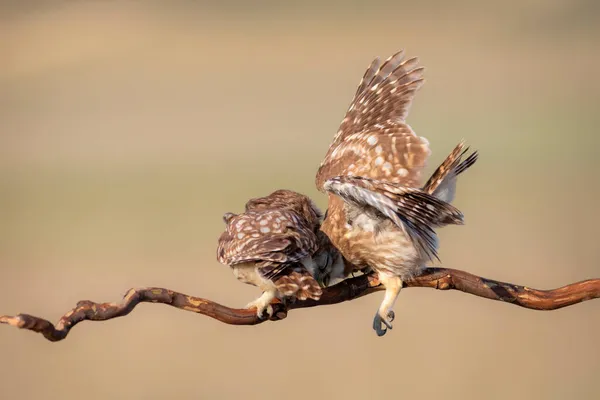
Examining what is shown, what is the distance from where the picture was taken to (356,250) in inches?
94.2

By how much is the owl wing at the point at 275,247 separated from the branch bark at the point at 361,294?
143mm

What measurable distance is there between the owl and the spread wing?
36 cm

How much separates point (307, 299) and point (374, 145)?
790 millimetres

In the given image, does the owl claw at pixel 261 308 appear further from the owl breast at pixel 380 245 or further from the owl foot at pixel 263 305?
the owl breast at pixel 380 245

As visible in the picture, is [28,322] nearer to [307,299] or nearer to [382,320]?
[307,299]

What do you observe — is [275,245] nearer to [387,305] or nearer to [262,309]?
[262,309]

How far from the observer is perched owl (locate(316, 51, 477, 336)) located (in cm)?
216

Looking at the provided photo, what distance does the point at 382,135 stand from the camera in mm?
2812

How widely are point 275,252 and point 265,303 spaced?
0.18 m

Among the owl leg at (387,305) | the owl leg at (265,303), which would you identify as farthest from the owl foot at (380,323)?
the owl leg at (265,303)

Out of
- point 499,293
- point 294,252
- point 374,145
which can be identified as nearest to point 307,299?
point 294,252

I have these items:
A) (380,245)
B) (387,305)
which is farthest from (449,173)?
(387,305)

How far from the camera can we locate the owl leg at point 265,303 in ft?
7.08

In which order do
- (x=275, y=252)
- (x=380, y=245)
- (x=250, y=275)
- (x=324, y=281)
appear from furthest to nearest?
(x=324, y=281), (x=380, y=245), (x=250, y=275), (x=275, y=252)
